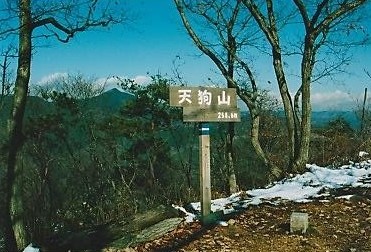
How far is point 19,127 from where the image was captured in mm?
9336

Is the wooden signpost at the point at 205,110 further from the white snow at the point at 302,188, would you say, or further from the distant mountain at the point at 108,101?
the distant mountain at the point at 108,101

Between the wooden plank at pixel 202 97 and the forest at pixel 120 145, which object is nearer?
the wooden plank at pixel 202 97

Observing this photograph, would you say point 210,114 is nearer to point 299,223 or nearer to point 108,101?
point 299,223

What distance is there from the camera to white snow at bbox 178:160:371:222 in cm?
749

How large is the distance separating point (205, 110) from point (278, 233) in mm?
1786

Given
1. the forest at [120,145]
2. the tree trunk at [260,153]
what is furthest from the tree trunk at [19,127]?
the forest at [120,145]

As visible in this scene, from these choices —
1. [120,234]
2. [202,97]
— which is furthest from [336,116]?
[120,234]

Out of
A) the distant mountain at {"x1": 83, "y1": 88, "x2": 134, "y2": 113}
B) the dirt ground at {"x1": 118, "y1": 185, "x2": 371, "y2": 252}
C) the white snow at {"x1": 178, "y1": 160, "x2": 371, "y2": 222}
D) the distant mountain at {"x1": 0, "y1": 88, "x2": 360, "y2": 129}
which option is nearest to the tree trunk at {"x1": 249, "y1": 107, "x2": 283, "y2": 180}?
the white snow at {"x1": 178, "y1": 160, "x2": 371, "y2": 222}

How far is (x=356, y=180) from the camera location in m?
8.89

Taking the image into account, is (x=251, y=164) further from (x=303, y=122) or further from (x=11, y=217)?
(x=11, y=217)

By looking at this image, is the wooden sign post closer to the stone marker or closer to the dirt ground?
the dirt ground

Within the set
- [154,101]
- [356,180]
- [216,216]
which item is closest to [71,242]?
[216,216]

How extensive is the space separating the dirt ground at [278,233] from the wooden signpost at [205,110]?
47 centimetres

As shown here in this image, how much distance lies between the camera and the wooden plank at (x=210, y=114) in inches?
241
